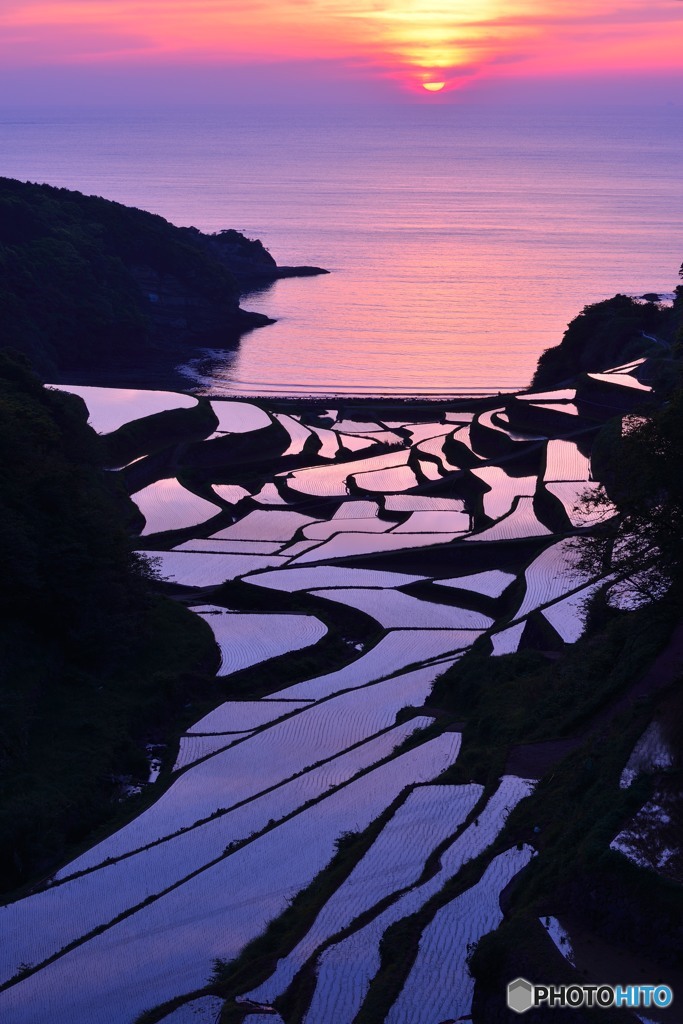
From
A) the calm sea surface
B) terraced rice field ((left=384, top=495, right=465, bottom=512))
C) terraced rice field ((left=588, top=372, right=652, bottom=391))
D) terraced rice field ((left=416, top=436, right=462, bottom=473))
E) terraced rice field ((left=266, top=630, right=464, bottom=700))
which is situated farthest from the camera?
the calm sea surface

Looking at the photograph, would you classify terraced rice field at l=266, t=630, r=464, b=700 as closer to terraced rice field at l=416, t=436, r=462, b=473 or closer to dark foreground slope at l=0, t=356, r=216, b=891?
dark foreground slope at l=0, t=356, r=216, b=891

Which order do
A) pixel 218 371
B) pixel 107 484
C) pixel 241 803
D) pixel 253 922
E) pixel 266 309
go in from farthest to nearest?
pixel 266 309 → pixel 218 371 → pixel 107 484 → pixel 241 803 → pixel 253 922

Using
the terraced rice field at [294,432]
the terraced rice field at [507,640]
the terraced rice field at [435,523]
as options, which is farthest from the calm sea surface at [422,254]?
the terraced rice field at [507,640]

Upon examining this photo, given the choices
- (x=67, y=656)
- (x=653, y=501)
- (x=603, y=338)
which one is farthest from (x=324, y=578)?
(x=603, y=338)

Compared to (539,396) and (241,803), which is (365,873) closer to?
(241,803)

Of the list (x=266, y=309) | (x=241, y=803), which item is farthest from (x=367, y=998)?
(x=266, y=309)

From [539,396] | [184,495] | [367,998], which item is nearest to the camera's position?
[367,998]

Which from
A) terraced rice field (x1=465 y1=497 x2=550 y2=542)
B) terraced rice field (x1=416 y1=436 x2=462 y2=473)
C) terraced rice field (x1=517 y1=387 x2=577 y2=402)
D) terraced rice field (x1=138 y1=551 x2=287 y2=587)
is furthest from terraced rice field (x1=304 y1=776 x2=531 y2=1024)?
terraced rice field (x1=517 y1=387 x2=577 y2=402)
